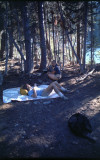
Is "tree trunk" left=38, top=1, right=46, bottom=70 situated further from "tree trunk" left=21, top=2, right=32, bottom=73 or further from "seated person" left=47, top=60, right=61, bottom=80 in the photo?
"seated person" left=47, top=60, right=61, bottom=80

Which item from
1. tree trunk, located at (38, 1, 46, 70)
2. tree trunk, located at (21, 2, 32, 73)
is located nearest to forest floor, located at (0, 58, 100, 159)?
tree trunk, located at (38, 1, 46, 70)

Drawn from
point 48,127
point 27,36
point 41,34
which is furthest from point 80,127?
point 41,34

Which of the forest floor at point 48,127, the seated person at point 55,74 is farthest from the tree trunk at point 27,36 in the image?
the forest floor at point 48,127

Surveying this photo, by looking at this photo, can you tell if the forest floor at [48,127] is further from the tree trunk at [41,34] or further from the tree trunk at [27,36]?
the tree trunk at [27,36]

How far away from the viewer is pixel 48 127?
11.9 ft

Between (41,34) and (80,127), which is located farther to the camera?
(41,34)

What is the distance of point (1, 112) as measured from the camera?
179 inches

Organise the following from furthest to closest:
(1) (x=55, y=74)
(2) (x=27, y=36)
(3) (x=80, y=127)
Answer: (2) (x=27, y=36) → (1) (x=55, y=74) → (3) (x=80, y=127)

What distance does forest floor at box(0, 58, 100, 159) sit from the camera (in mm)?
2752

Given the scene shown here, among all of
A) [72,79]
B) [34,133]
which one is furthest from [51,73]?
[34,133]

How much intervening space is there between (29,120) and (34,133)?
70 centimetres

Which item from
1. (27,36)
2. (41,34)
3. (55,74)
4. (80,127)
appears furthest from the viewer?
(41,34)

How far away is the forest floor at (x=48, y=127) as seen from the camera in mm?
2752

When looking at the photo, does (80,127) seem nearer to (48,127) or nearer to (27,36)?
(48,127)
